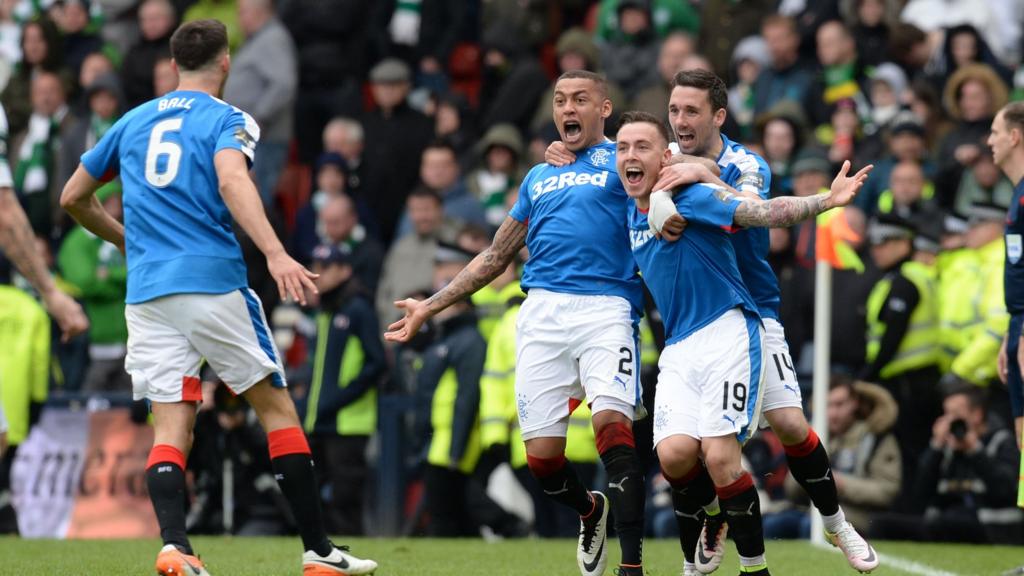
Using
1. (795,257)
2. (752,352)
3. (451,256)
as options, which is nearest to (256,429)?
(451,256)

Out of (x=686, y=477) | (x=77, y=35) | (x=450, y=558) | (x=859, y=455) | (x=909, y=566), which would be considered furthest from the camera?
(x=77, y=35)

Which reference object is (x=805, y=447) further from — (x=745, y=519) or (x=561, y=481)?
(x=561, y=481)

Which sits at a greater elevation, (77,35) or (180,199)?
(77,35)

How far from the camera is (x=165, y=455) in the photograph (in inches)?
322

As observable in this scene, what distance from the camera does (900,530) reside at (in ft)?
43.5

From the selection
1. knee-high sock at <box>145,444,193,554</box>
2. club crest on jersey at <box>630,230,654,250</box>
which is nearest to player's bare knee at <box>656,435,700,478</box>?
club crest on jersey at <box>630,230,654,250</box>

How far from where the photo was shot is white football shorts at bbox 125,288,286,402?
8.11m

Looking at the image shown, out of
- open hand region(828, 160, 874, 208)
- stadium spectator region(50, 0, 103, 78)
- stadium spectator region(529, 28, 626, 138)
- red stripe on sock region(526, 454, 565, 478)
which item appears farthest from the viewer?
stadium spectator region(50, 0, 103, 78)

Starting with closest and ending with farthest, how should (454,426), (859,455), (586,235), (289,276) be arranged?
Result: (289,276)
(586,235)
(859,455)
(454,426)

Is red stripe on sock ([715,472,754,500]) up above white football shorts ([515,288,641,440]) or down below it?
below

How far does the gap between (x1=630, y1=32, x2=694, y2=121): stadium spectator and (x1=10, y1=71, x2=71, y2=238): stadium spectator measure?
577 cm

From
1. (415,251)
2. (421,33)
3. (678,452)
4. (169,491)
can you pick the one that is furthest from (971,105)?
(169,491)

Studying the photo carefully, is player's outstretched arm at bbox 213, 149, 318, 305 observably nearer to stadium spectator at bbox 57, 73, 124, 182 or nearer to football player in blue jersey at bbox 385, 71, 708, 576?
football player in blue jersey at bbox 385, 71, 708, 576

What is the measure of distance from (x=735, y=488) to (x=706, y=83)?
2.01 m
